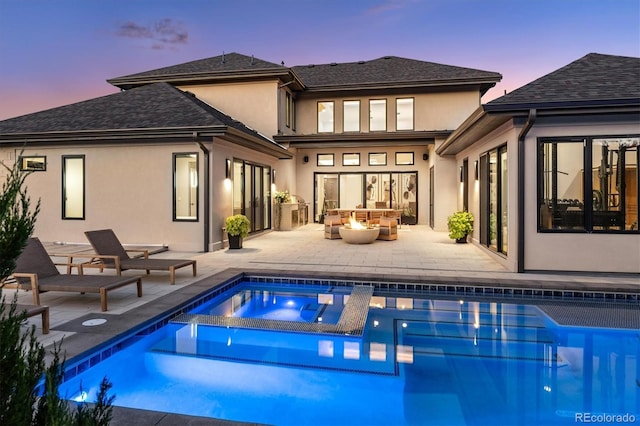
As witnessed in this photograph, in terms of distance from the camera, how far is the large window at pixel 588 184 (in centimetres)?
722

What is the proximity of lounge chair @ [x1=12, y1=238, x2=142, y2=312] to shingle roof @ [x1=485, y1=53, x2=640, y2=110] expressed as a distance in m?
6.41

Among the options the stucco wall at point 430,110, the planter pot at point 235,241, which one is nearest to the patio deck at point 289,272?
the planter pot at point 235,241

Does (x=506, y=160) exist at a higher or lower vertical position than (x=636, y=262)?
higher

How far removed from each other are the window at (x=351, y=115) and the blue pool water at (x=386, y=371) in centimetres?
1293

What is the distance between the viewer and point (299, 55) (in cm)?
2420

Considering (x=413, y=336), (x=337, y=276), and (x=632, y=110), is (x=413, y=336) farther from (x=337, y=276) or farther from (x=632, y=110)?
(x=632, y=110)

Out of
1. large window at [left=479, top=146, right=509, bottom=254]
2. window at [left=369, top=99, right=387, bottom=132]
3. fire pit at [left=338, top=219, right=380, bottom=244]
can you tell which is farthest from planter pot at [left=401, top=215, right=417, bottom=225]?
large window at [left=479, top=146, right=509, bottom=254]

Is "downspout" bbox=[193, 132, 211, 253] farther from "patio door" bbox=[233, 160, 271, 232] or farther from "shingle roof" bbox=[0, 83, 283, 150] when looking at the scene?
"patio door" bbox=[233, 160, 271, 232]

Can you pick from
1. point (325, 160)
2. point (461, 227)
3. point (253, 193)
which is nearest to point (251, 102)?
point (253, 193)

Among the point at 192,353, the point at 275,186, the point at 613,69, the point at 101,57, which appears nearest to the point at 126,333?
the point at 192,353

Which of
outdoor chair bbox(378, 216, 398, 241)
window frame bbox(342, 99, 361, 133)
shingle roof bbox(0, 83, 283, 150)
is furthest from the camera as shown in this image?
window frame bbox(342, 99, 361, 133)

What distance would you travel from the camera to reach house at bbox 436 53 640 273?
23.3ft

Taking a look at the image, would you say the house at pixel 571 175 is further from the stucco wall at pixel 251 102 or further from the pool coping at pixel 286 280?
the stucco wall at pixel 251 102

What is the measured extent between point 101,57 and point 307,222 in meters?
13.5
